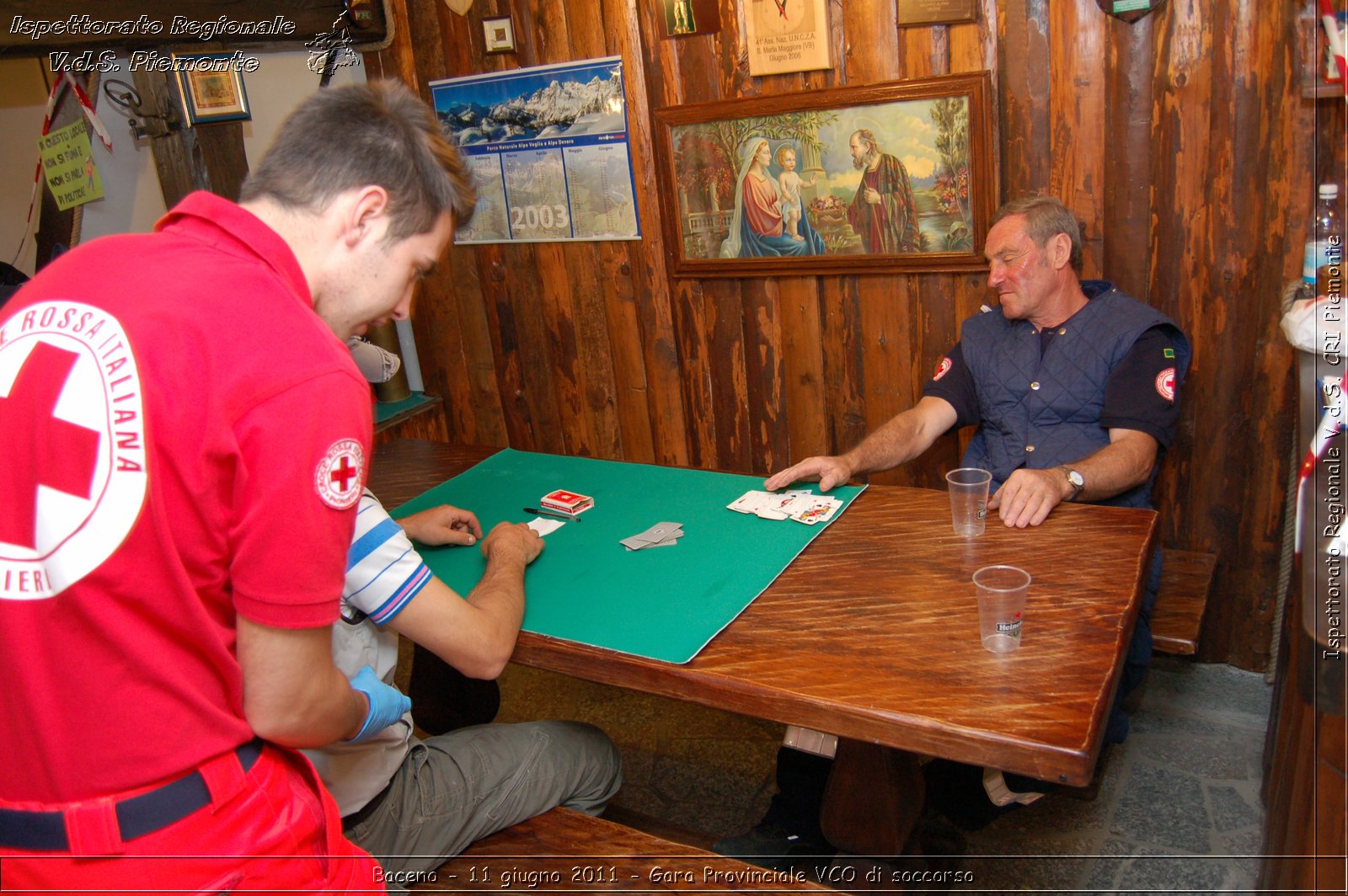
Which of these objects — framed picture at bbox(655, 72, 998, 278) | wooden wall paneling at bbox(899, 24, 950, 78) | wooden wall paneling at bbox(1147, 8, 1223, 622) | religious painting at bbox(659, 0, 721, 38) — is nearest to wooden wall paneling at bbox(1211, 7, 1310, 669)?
wooden wall paneling at bbox(1147, 8, 1223, 622)

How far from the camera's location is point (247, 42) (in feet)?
10.3

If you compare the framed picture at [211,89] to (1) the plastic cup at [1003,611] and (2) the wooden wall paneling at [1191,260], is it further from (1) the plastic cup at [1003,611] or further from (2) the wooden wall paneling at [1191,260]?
(1) the plastic cup at [1003,611]

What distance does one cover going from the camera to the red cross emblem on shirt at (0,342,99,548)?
3.35ft

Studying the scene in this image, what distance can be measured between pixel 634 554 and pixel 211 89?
2.48 m

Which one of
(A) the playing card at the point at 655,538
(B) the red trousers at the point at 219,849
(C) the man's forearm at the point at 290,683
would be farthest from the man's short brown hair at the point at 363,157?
(A) the playing card at the point at 655,538

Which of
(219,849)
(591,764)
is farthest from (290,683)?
(591,764)

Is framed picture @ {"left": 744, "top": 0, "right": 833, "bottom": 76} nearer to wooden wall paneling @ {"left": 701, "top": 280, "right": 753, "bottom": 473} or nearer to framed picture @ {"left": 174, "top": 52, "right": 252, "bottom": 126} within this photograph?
wooden wall paneling @ {"left": 701, "top": 280, "right": 753, "bottom": 473}

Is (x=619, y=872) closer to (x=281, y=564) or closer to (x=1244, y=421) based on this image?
(x=281, y=564)

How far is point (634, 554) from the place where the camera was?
208cm

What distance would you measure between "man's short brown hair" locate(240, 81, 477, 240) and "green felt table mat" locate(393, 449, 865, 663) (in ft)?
2.72

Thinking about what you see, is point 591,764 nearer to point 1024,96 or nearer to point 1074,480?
point 1074,480

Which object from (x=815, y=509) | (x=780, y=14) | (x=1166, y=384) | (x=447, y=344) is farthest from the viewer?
(x=447, y=344)

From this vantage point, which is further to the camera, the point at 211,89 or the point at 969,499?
the point at 211,89

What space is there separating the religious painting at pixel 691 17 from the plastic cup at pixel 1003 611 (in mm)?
2304
